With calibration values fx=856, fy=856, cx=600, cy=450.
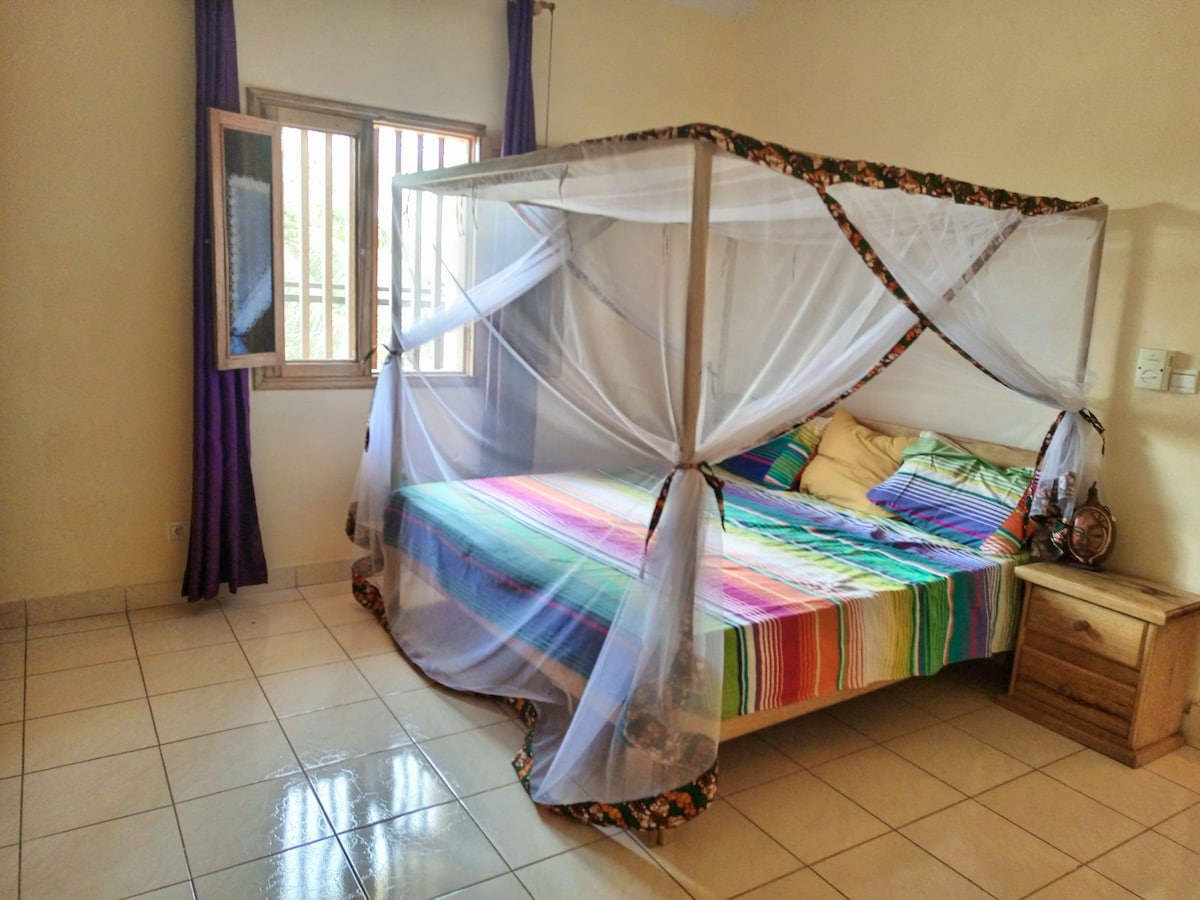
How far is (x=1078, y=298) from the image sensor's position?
9.93 ft

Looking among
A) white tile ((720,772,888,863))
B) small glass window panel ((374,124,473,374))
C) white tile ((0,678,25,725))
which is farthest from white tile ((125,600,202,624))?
white tile ((720,772,888,863))

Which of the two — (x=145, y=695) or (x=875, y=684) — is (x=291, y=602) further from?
(x=875, y=684)

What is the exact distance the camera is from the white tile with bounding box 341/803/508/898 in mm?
2039

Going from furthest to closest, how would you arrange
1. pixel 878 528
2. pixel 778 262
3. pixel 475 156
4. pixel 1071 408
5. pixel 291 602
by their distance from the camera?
pixel 475 156
pixel 291 602
pixel 878 528
pixel 1071 408
pixel 778 262

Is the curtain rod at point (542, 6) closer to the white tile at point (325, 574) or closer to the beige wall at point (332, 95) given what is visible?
the beige wall at point (332, 95)

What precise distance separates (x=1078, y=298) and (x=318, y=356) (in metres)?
3.08

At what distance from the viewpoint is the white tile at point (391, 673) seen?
3.01m

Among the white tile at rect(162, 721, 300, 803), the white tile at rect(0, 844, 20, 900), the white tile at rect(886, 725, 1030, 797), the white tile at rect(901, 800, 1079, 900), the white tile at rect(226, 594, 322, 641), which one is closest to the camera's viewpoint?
the white tile at rect(0, 844, 20, 900)

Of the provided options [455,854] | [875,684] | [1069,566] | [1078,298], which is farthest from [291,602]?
[1078,298]

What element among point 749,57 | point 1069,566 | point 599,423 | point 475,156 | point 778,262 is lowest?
point 1069,566

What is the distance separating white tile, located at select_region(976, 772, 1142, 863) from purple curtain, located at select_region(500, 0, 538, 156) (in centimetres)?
315

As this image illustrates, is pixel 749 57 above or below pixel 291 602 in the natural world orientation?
above

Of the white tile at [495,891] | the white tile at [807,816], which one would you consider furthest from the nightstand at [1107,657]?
the white tile at [495,891]

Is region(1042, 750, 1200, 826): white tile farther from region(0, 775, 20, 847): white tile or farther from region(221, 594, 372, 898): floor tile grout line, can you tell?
region(0, 775, 20, 847): white tile
